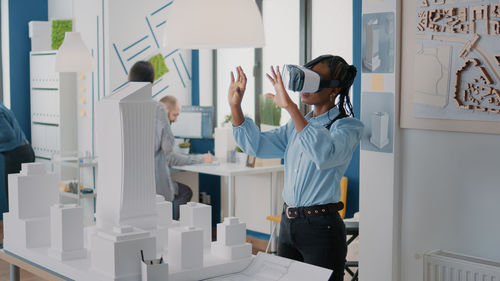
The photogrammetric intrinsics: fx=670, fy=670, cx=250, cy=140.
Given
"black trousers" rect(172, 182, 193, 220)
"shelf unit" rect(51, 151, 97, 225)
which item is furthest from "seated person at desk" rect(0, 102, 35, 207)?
"black trousers" rect(172, 182, 193, 220)

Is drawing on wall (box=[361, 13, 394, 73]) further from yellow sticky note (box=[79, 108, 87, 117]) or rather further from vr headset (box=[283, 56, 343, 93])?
yellow sticky note (box=[79, 108, 87, 117])

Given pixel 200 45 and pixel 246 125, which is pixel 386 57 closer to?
pixel 246 125

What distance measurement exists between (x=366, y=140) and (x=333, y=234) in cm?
63

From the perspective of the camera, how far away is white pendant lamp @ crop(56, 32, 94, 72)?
5539 millimetres

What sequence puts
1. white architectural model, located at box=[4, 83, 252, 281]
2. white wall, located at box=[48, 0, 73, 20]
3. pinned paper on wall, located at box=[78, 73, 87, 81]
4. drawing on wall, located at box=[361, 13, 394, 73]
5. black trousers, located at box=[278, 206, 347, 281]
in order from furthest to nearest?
white wall, located at box=[48, 0, 73, 20]
pinned paper on wall, located at box=[78, 73, 87, 81]
drawing on wall, located at box=[361, 13, 394, 73]
black trousers, located at box=[278, 206, 347, 281]
white architectural model, located at box=[4, 83, 252, 281]

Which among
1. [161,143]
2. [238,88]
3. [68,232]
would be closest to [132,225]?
[68,232]

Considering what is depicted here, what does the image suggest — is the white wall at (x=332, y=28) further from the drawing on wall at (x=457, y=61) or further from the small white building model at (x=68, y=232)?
the small white building model at (x=68, y=232)

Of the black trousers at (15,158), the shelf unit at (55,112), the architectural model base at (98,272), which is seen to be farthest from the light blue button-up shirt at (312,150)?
the shelf unit at (55,112)

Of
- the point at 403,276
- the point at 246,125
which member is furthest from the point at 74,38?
the point at 403,276

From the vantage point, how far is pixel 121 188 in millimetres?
2221

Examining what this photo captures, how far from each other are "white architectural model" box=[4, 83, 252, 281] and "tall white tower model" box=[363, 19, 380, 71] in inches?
46.9

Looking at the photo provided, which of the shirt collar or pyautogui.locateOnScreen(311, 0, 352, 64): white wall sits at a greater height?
pyautogui.locateOnScreen(311, 0, 352, 64): white wall

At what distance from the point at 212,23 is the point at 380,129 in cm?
103

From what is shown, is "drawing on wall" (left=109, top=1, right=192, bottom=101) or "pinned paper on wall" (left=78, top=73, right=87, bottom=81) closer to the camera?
"drawing on wall" (left=109, top=1, right=192, bottom=101)
